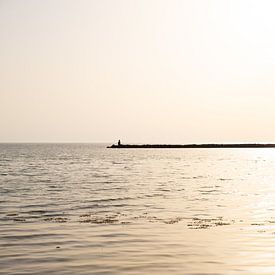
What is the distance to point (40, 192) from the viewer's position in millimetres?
39812

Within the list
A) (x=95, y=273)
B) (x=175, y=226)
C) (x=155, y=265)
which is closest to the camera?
(x=95, y=273)

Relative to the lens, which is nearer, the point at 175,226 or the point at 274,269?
the point at 274,269

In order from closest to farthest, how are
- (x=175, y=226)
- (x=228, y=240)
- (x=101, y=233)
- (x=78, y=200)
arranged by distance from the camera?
(x=228, y=240) < (x=101, y=233) < (x=175, y=226) < (x=78, y=200)

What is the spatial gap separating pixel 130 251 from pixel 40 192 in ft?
77.7

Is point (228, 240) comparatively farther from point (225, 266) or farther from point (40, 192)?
point (40, 192)

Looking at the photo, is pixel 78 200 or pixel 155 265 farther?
pixel 78 200

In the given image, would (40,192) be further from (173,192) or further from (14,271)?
(14,271)

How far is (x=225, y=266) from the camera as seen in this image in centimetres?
1520

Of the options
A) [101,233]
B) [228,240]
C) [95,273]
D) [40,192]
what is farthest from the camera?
[40,192]

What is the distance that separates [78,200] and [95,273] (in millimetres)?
20102

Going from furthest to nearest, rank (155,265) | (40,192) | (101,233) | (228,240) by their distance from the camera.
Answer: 1. (40,192)
2. (101,233)
3. (228,240)
4. (155,265)

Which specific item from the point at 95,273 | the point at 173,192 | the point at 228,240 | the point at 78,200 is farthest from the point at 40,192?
the point at 95,273

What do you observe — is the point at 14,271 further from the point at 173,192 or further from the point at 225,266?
the point at 173,192

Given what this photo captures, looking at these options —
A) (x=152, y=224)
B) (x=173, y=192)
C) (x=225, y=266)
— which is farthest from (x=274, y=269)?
(x=173, y=192)
